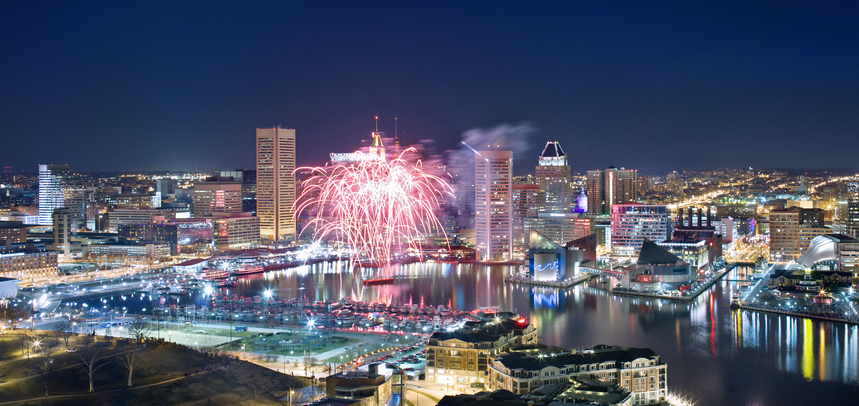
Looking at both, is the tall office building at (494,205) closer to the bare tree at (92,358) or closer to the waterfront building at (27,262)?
the waterfront building at (27,262)

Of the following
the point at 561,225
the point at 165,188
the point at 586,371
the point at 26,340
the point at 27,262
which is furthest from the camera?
the point at 165,188

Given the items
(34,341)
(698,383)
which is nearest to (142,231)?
(34,341)

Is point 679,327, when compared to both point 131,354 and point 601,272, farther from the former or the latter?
point 131,354

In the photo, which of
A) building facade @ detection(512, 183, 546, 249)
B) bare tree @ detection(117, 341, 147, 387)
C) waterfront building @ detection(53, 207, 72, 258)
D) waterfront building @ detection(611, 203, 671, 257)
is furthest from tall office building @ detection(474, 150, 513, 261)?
bare tree @ detection(117, 341, 147, 387)

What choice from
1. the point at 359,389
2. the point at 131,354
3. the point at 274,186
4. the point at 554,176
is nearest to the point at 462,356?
the point at 359,389

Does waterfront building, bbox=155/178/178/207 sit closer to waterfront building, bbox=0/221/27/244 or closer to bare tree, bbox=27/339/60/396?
waterfront building, bbox=0/221/27/244

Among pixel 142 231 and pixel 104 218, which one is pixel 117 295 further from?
pixel 104 218
